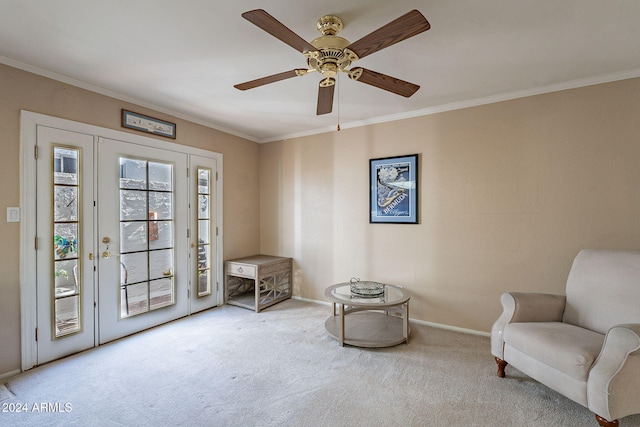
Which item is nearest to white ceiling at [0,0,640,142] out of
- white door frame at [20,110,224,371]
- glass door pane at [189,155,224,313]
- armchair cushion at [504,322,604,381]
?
white door frame at [20,110,224,371]

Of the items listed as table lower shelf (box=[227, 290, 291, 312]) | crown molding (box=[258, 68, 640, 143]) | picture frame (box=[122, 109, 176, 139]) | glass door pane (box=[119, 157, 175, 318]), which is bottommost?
table lower shelf (box=[227, 290, 291, 312])

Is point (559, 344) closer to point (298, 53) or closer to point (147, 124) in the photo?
point (298, 53)

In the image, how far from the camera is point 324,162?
4.04 m

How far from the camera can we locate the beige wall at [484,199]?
2.52 metres

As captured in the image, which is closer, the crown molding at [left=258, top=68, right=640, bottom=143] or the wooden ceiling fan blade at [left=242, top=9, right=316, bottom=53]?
the wooden ceiling fan blade at [left=242, top=9, right=316, bottom=53]

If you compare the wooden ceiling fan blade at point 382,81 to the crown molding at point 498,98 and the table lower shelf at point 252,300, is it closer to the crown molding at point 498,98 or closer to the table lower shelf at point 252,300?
the crown molding at point 498,98

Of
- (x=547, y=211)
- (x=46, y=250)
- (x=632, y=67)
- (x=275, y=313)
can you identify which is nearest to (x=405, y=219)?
(x=547, y=211)

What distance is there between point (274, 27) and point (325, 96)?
0.74 metres

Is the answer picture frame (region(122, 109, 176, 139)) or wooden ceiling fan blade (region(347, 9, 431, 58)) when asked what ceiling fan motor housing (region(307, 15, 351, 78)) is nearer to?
wooden ceiling fan blade (region(347, 9, 431, 58))

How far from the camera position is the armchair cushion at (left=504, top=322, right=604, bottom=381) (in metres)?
1.74

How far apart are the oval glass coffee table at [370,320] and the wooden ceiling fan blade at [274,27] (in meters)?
2.06

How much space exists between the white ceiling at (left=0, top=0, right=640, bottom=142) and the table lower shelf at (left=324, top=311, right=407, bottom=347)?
2365 millimetres

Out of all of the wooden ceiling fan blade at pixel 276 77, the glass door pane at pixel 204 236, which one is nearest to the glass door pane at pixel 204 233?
the glass door pane at pixel 204 236

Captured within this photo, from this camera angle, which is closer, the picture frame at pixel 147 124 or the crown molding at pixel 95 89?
the crown molding at pixel 95 89
